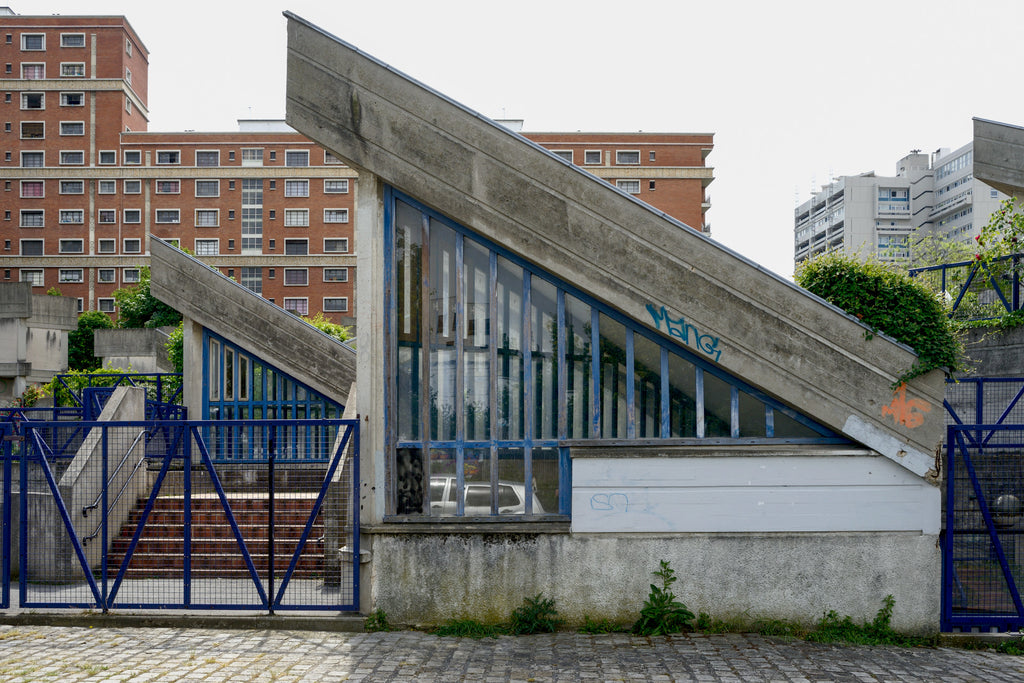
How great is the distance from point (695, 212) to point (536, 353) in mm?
63805

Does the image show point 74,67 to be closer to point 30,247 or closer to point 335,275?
point 30,247

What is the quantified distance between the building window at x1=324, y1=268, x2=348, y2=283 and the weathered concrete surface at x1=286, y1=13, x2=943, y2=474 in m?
60.7

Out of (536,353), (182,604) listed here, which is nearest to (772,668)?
(536,353)

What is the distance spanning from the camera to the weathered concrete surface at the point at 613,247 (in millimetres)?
8461

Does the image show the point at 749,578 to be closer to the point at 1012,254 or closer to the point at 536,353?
the point at 536,353

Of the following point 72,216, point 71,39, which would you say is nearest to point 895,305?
point 72,216

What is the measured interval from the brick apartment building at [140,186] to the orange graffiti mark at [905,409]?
203 feet

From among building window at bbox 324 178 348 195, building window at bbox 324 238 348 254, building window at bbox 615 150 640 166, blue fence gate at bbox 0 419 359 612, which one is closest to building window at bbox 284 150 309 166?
building window at bbox 324 178 348 195

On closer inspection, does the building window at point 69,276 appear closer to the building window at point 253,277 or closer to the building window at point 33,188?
the building window at point 33,188

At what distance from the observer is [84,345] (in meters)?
56.4

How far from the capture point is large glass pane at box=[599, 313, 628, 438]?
8984mm

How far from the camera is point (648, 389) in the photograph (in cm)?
896

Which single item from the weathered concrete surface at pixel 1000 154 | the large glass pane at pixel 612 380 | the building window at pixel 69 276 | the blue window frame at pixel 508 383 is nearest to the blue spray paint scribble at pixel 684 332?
the blue window frame at pixel 508 383

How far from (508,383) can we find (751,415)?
108 inches
